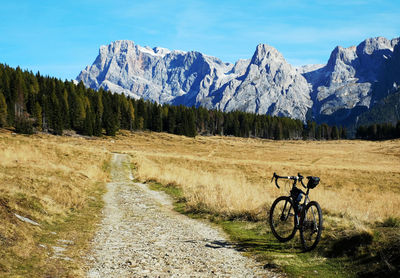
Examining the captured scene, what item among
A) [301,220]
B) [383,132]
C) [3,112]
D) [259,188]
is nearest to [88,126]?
[3,112]

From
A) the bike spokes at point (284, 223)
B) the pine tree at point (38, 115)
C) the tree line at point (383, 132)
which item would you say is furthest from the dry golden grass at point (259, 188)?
the tree line at point (383, 132)

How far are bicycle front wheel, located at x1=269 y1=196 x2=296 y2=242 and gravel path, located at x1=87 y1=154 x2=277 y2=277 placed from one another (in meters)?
1.66

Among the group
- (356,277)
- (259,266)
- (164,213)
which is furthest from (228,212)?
(356,277)

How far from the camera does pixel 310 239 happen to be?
8.25 metres

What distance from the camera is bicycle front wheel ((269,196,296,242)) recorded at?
30.3ft

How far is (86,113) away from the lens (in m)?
101

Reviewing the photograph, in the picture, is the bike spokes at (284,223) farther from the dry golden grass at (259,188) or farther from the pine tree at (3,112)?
the pine tree at (3,112)

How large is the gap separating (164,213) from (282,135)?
17161 centimetres

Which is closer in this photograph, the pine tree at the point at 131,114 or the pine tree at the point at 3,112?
the pine tree at the point at 3,112

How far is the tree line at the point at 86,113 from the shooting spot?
297 feet

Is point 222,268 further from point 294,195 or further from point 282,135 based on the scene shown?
point 282,135

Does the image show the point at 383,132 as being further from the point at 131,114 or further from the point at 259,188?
the point at 259,188

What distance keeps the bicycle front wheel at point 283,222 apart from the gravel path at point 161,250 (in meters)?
1.66

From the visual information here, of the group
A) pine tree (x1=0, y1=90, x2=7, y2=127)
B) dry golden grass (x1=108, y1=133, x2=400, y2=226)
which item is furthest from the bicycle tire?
pine tree (x1=0, y1=90, x2=7, y2=127)
